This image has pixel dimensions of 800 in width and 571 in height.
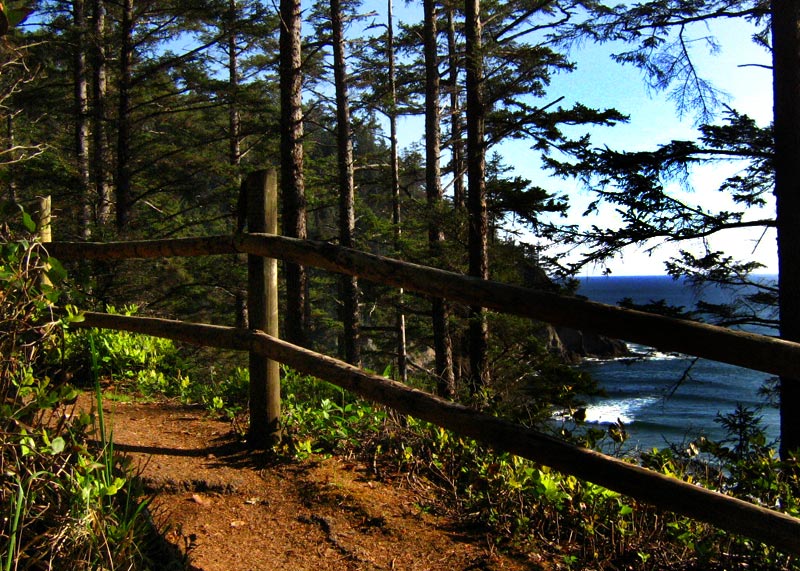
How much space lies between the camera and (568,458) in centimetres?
228

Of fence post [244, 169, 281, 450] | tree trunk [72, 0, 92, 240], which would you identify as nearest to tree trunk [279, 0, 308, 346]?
tree trunk [72, 0, 92, 240]

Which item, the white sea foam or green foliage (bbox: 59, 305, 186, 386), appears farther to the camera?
the white sea foam

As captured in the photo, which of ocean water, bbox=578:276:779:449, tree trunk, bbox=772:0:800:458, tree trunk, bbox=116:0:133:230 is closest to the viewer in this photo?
tree trunk, bbox=772:0:800:458

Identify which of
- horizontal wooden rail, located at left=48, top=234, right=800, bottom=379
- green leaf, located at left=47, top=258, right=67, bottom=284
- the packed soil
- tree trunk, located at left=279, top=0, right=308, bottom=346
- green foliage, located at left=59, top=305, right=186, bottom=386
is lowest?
the packed soil

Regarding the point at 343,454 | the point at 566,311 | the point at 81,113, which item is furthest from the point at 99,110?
the point at 566,311

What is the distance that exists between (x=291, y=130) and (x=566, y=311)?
1129cm

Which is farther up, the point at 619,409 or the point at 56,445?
the point at 56,445

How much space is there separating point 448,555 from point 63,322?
6.73ft

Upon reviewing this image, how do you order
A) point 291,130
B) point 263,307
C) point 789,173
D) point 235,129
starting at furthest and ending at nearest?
point 235,129, point 291,130, point 789,173, point 263,307

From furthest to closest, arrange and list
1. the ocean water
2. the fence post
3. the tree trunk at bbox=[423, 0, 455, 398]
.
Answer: the ocean water
the tree trunk at bbox=[423, 0, 455, 398]
the fence post

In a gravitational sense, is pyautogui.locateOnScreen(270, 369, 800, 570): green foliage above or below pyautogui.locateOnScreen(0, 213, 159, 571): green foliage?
below

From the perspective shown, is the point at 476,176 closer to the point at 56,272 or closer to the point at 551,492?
the point at 551,492

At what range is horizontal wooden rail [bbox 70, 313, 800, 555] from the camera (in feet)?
6.47

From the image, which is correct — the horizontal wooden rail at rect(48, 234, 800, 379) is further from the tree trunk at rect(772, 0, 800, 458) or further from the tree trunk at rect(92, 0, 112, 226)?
the tree trunk at rect(92, 0, 112, 226)
